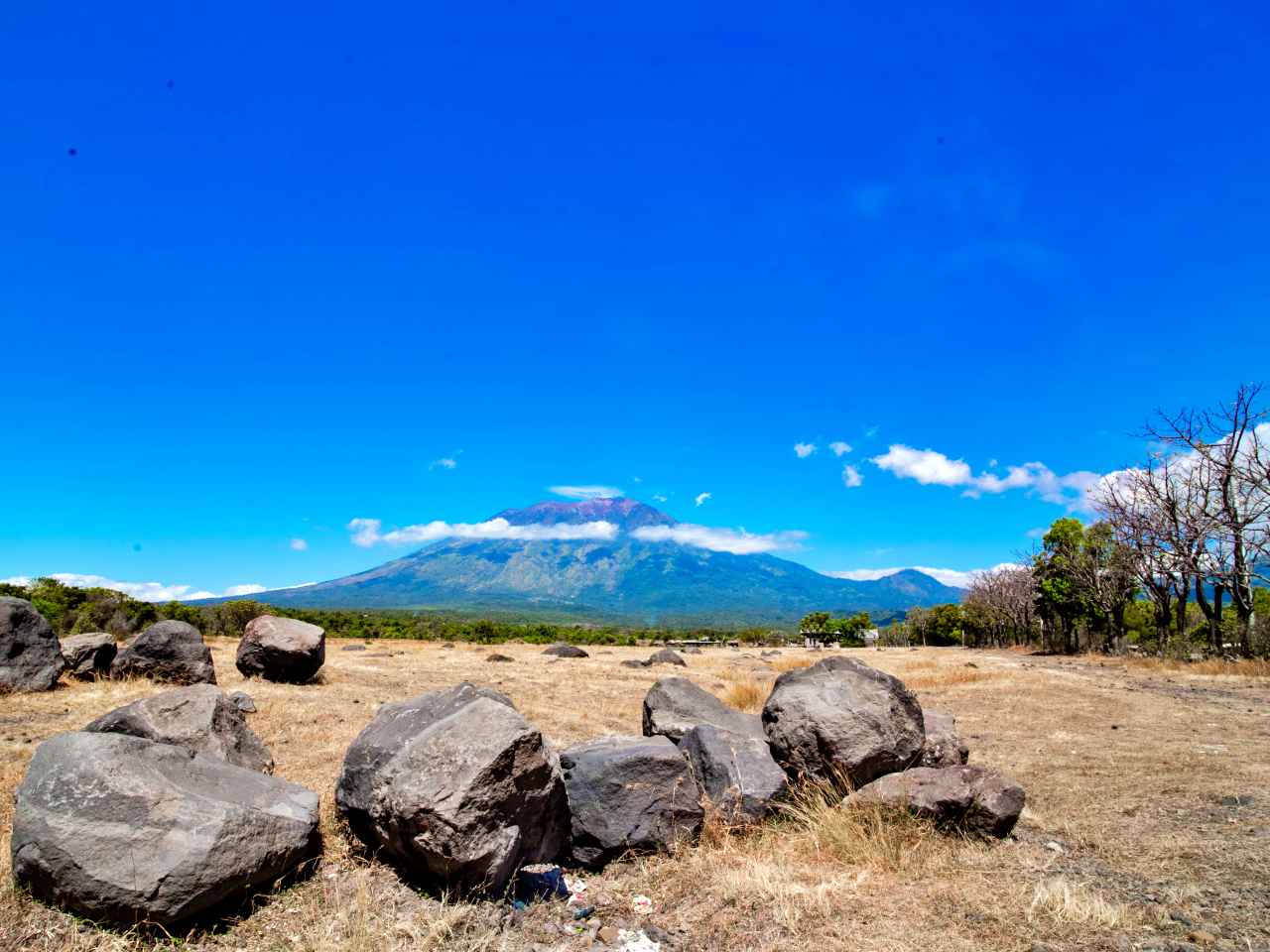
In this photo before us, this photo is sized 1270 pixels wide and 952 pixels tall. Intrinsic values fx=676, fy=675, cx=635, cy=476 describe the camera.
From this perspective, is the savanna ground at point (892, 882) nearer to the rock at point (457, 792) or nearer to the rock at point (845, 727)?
the rock at point (457, 792)

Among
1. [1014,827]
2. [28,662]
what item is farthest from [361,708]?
[1014,827]

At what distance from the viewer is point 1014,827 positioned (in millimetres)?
7797

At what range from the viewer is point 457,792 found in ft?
19.0

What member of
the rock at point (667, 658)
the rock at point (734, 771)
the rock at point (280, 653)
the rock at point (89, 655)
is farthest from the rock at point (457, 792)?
the rock at point (667, 658)

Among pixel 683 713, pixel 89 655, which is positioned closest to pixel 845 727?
pixel 683 713

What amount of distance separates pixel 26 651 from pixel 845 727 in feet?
55.4

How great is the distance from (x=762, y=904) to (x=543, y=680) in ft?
58.3

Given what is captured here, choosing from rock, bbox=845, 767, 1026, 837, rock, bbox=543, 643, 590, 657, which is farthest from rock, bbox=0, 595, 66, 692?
rock, bbox=543, 643, 590, 657

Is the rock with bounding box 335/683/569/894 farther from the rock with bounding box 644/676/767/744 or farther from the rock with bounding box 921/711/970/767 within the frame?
the rock with bounding box 921/711/970/767

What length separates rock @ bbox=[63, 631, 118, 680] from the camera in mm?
16203

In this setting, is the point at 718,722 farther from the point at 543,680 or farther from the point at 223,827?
the point at 543,680

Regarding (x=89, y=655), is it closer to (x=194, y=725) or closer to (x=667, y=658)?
(x=194, y=725)

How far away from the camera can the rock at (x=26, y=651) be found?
14.2 m

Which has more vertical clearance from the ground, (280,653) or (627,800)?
(280,653)
